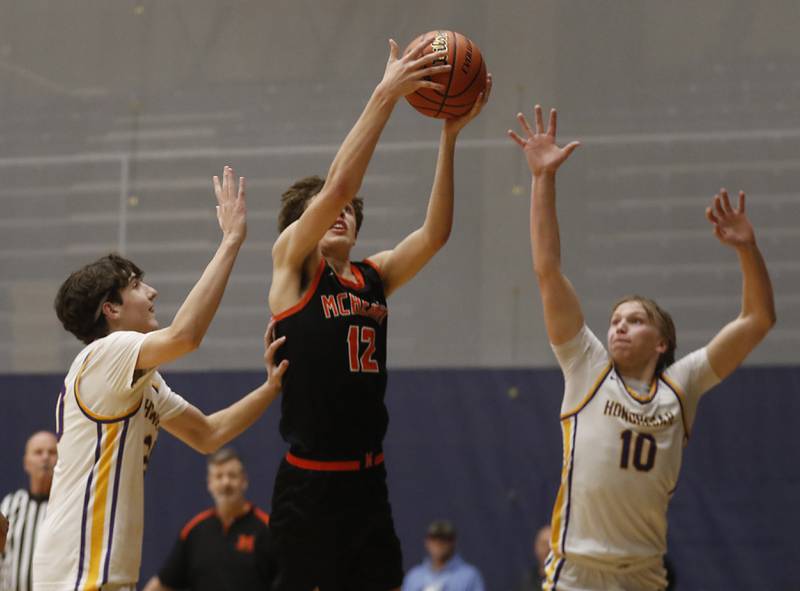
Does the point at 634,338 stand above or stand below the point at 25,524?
above

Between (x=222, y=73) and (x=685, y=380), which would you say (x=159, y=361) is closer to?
(x=685, y=380)

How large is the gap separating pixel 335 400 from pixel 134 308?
87cm

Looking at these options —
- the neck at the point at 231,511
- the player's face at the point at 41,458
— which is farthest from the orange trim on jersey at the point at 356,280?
the player's face at the point at 41,458

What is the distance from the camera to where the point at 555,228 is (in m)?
4.87

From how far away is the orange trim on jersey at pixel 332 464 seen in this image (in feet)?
14.7

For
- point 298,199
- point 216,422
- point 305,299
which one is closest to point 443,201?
point 298,199

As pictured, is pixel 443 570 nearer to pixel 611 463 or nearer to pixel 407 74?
pixel 611 463

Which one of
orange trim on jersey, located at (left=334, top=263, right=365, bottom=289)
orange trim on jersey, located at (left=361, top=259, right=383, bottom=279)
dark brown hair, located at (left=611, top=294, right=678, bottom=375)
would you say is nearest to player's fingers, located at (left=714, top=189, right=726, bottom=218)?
dark brown hair, located at (left=611, top=294, right=678, bottom=375)

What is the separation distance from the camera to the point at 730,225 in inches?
205

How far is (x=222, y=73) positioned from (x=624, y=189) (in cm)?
351

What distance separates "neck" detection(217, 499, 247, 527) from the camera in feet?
24.4

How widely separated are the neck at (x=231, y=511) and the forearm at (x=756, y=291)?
3.66m

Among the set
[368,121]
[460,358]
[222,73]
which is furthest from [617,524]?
[222,73]

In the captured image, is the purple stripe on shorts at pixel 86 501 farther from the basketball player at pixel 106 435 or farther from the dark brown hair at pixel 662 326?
the dark brown hair at pixel 662 326
